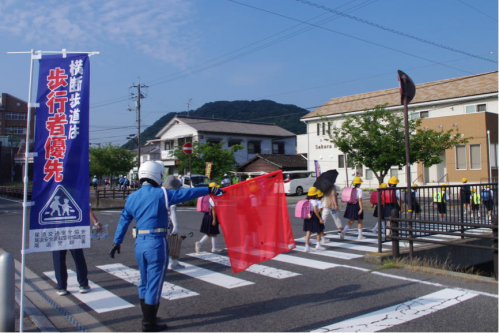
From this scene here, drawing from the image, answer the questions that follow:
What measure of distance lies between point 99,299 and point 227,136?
1727 inches

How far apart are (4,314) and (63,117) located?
237cm

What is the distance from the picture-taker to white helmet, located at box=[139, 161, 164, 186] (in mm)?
4656

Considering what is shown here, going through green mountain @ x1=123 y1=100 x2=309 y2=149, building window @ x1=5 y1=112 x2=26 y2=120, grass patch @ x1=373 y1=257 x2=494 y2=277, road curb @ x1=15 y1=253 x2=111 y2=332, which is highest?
green mountain @ x1=123 y1=100 x2=309 y2=149

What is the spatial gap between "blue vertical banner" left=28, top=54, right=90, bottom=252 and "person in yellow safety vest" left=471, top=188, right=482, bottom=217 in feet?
24.7

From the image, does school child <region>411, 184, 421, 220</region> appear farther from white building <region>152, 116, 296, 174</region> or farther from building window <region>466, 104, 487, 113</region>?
white building <region>152, 116, 296, 174</region>

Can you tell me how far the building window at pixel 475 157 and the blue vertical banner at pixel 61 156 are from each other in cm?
2717

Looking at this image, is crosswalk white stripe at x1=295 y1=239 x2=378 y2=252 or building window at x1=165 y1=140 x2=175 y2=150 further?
building window at x1=165 y1=140 x2=175 y2=150

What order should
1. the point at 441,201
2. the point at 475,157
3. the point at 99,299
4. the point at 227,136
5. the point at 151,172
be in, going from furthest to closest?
the point at 227,136 → the point at 475,157 → the point at 441,201 → the point at 99,299 → the point at 151,172

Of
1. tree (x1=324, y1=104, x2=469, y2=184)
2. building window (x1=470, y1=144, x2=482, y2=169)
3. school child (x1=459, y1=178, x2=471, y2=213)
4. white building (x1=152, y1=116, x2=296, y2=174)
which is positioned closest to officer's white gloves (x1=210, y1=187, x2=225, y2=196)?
school child (x1=459, y1=178, x2=471, y2=213)

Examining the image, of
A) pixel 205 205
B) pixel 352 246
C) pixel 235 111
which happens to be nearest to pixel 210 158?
pixel 352 246

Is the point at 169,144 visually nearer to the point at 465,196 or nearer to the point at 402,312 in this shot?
the point at 465,196

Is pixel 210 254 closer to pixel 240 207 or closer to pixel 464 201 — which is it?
pixel 240 207

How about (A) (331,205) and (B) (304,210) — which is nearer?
(B) (304,210)

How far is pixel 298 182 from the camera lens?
1401 inches
